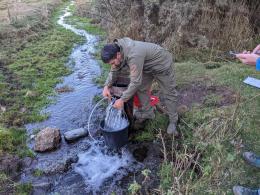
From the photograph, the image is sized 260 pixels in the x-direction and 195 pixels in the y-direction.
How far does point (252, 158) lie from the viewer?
4.25 meters

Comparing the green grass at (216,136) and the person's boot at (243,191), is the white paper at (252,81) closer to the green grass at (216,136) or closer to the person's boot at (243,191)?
the green grass at (216,136)

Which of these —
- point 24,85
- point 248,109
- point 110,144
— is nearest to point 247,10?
point 248,109

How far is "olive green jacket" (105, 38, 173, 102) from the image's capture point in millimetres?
4594

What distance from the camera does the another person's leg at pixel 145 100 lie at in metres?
5.44

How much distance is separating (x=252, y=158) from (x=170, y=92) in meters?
1.75

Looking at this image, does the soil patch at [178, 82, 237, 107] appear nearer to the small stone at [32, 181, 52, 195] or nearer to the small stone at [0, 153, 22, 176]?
the small stone at [32, 181, 52, 195]

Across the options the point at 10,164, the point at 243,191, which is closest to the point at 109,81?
the point at 10,164

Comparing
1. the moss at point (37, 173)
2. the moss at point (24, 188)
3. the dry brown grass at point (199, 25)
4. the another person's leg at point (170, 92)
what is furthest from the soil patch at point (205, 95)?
the moss at point (24, 188)

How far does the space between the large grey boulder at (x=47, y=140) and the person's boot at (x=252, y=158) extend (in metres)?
3.33

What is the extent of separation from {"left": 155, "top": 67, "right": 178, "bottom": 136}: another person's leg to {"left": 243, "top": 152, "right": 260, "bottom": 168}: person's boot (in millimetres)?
1404

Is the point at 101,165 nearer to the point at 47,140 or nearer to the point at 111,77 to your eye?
the point at 47,140

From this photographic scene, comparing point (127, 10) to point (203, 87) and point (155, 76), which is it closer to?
point (203, 87)

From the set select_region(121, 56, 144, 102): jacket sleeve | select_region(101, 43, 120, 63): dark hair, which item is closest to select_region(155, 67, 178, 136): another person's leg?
select_region(121, 56, 144, 102): jacket sleeve

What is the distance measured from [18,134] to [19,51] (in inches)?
243
